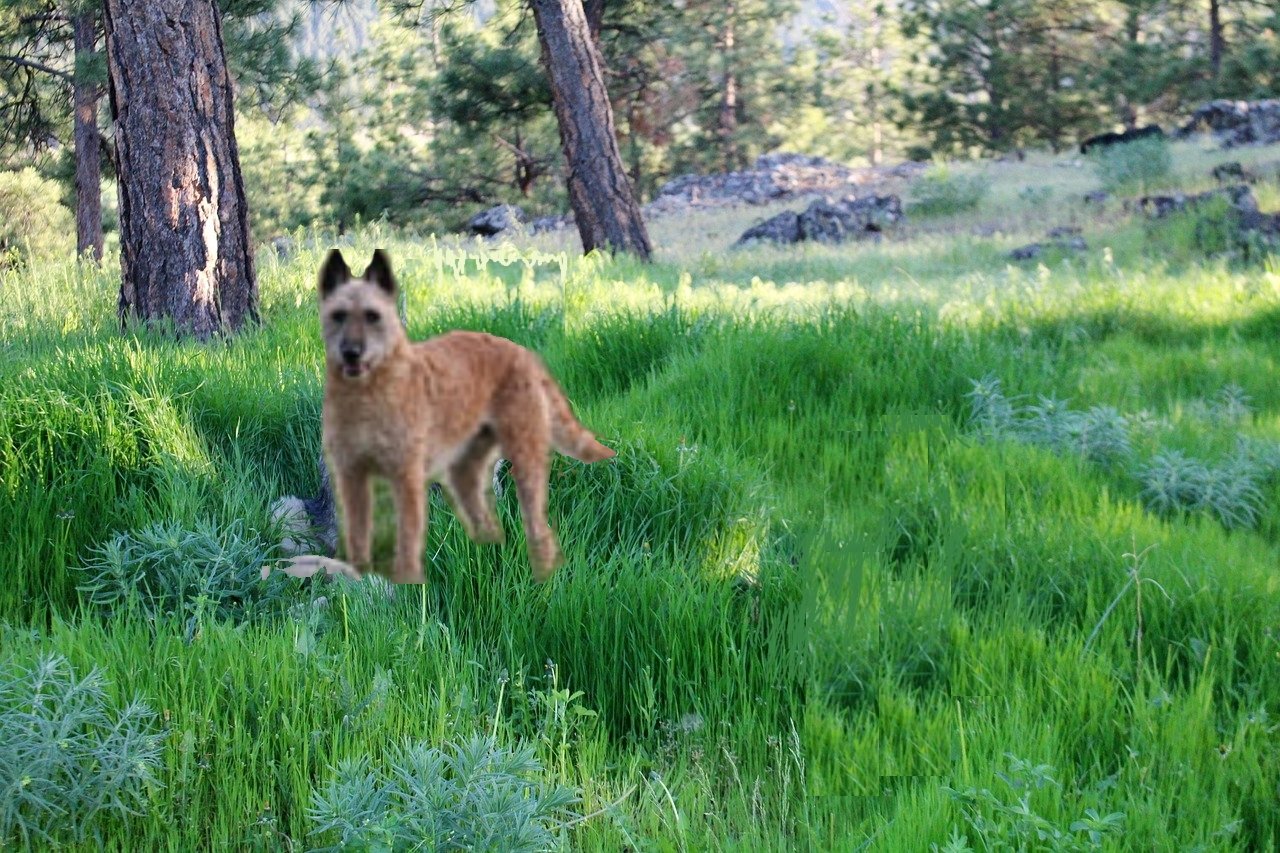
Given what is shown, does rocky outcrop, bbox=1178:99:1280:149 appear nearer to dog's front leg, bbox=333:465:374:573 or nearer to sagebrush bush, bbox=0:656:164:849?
sagebrush bush, bbox=0:656:164:849

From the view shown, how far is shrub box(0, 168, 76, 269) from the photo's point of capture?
32031 mm

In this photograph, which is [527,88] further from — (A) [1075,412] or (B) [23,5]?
(A) [1075,412]

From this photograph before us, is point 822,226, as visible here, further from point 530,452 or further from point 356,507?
point 356,507

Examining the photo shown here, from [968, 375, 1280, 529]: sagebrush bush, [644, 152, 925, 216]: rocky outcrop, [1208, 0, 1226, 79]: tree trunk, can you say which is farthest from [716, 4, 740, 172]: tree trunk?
[968, 375, 1280, 529]: sagebrush bush

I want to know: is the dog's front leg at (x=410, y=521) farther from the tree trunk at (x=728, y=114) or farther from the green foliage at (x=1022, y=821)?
the tree trunk at (x=728, y=114)

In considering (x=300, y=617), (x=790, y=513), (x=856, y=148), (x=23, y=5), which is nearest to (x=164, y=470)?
(x=300, y=617)

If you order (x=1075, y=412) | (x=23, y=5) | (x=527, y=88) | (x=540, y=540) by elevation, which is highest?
(x=23, y=5)

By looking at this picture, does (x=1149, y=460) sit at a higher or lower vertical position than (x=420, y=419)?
lower

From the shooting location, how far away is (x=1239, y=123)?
31734mm

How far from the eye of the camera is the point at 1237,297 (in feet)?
30.2

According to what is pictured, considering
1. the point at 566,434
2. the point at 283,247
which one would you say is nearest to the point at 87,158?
the point at 283,247

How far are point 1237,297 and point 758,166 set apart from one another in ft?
110

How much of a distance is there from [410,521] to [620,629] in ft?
6.51

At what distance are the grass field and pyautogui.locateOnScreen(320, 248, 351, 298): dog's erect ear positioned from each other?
1.56m
